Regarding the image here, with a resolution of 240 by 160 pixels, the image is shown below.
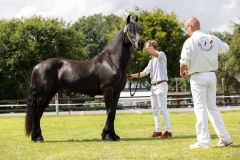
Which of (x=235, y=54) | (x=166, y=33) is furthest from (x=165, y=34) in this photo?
(x=235, y=54)

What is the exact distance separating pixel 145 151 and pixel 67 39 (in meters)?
44.2

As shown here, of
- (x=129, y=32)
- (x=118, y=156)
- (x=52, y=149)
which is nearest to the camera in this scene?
(x=118, y=156)

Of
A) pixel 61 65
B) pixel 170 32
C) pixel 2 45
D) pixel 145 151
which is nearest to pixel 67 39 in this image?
pixel 2 45

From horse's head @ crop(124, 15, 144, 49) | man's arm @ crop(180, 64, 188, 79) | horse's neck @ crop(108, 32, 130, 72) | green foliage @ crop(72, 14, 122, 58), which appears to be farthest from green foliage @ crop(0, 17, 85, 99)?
man's arm @ crop(180, 64, 188, 79)

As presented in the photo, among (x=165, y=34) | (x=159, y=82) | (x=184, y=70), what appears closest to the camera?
(x=184, y=70)

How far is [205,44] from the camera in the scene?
27.2 feet

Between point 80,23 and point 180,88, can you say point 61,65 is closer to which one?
point 180,88

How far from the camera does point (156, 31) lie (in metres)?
50.2

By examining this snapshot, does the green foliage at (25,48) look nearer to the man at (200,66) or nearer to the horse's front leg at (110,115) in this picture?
the horse's front leg at (110,115)

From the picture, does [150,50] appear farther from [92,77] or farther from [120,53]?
[92,77]

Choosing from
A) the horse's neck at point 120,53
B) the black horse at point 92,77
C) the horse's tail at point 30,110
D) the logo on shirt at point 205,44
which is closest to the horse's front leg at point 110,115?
the black horse at point 92,77

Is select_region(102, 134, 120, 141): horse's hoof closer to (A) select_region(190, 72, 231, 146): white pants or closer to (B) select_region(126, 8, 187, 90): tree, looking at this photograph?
(A) select_region(190, 72, 231, 146): white pants

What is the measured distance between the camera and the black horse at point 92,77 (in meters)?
11.0

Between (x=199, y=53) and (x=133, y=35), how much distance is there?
2913 mm
